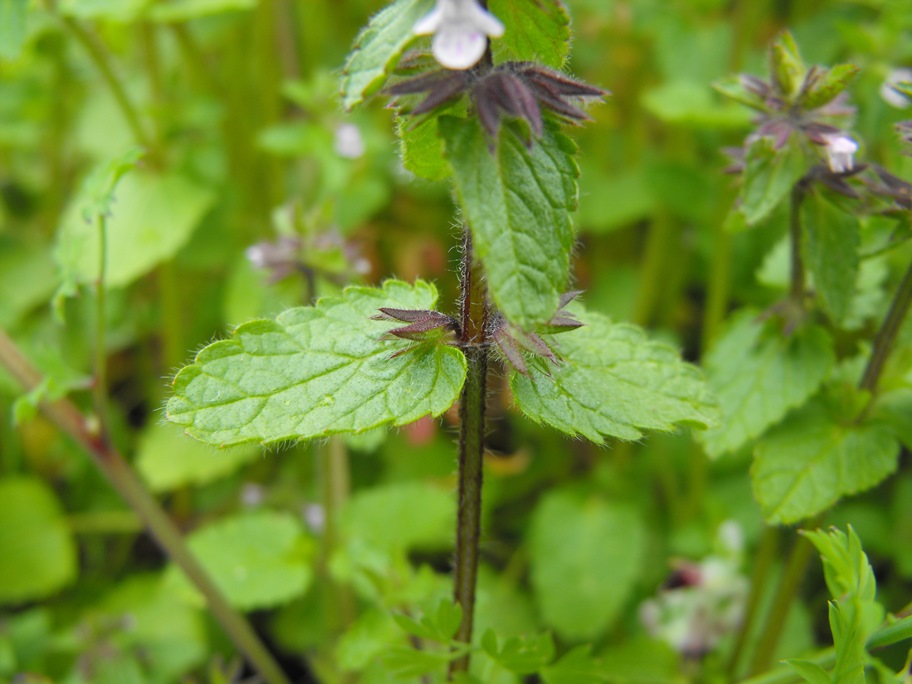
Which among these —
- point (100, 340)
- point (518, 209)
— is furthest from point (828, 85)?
point (100, 340)

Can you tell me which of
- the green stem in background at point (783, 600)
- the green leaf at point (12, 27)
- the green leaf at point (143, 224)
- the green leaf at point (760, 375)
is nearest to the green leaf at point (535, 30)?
the green leaf at point (760, 375)

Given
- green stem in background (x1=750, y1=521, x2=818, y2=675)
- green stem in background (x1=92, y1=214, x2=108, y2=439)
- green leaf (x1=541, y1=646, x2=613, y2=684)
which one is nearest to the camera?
green leaf (x1=541, y1=646, x2=613, y2=684)

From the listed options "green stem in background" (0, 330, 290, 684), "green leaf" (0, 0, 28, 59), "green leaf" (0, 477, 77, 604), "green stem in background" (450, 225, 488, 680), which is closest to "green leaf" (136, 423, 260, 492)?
"green leaf" (0, 477, 77, 604)

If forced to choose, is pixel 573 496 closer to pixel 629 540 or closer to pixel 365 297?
pixel 629 540

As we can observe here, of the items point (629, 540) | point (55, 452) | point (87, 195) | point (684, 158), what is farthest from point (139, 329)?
point (684, 158)

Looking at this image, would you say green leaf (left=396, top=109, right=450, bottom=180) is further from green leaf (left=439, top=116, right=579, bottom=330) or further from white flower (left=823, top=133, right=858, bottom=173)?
white flower (left=823, top=133, right=858, bottom=173)

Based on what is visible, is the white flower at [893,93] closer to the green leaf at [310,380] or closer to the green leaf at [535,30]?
the green leaf at [535,30]

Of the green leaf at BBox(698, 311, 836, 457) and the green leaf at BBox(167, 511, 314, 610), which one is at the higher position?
the green leaf at BBox(698, 311, 836, 457)
